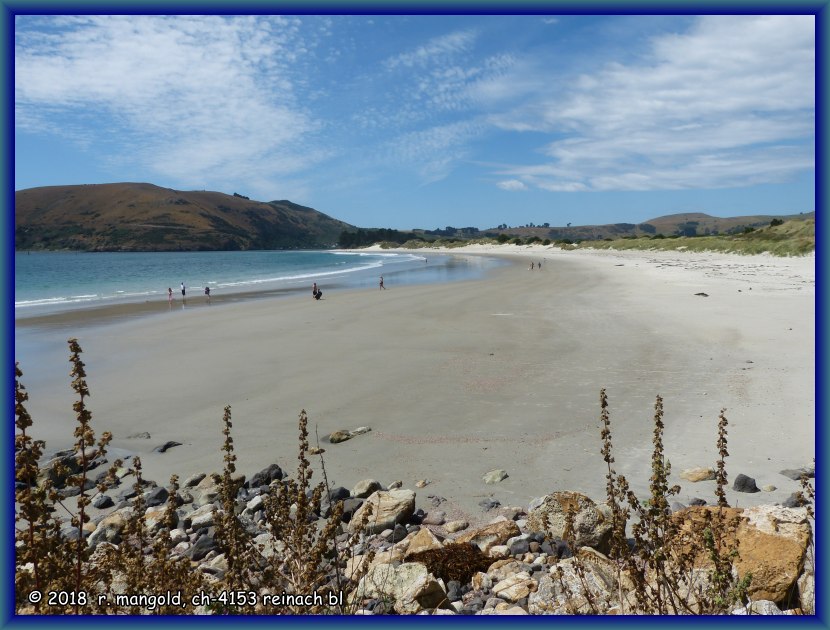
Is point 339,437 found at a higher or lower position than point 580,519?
lower

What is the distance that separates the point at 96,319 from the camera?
24.2 metres

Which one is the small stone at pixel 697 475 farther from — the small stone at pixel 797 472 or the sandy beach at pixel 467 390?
the small stone at pixel 797 472

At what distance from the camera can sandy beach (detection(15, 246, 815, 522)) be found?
6945 millimetres

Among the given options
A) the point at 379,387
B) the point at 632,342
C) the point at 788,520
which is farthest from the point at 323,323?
the point at 788,520

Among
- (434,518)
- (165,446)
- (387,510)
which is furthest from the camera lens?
(165,446)

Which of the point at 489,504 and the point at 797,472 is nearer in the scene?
the point at 489,504

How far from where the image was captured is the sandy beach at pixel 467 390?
22.8 feet

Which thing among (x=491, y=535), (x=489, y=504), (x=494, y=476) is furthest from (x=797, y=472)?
(x=491, y=535)

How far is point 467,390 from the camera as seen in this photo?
10.4 m

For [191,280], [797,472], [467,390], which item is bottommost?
[797,472]

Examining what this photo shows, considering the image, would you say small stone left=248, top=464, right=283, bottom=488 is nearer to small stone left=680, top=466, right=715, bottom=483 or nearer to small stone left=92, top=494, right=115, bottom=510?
small stone left=92, top=494, right=115, bottom=510

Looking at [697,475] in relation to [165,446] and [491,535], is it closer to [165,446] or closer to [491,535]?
[491,535]

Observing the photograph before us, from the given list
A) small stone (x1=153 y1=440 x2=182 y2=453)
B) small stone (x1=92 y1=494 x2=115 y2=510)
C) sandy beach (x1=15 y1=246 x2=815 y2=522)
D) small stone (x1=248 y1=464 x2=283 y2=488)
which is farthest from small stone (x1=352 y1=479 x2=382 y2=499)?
small stone (x1=153 y1=440 x2=182 y2=453)

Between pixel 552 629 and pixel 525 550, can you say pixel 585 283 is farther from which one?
pixel 552 629
